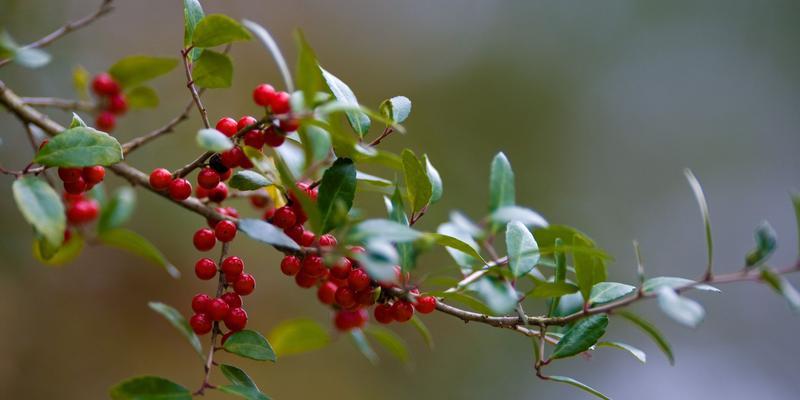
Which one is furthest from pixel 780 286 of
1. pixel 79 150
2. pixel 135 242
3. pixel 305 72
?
pixel 135 242

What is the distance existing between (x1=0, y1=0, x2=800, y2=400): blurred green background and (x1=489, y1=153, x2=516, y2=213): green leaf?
1368 mm

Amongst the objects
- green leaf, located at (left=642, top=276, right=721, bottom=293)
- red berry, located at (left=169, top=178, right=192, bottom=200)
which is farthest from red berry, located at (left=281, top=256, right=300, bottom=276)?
green leaf, located at (left=642, top=276, right=721, bottom=293)

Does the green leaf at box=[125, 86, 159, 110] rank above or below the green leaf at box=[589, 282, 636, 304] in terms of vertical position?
below

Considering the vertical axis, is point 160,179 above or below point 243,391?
above

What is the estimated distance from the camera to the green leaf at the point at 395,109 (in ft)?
2.27

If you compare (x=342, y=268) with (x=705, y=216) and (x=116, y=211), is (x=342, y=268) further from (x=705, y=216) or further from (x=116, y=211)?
(x=116, y=211)

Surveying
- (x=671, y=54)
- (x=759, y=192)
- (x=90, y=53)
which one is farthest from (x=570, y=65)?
(x=90, y=53)

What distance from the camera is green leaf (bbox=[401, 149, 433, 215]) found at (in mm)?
680

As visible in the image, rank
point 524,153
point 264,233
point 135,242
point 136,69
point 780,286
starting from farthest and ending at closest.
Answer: point 524,153
point 136,69
point 135,242
point 264,233
point 780,286

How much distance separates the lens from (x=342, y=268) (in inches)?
27.1

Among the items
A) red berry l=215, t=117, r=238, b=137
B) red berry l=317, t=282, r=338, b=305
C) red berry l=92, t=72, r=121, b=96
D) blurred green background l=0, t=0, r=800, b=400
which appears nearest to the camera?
red berry l=215, t=117, r=238, b=137

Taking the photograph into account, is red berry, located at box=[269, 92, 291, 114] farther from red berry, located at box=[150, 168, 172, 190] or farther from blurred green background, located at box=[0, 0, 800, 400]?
blurred green background, located at box=[0, 0, 800, 400]

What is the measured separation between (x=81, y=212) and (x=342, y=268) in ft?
2.16

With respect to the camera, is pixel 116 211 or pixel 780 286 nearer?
pixel 780 286
